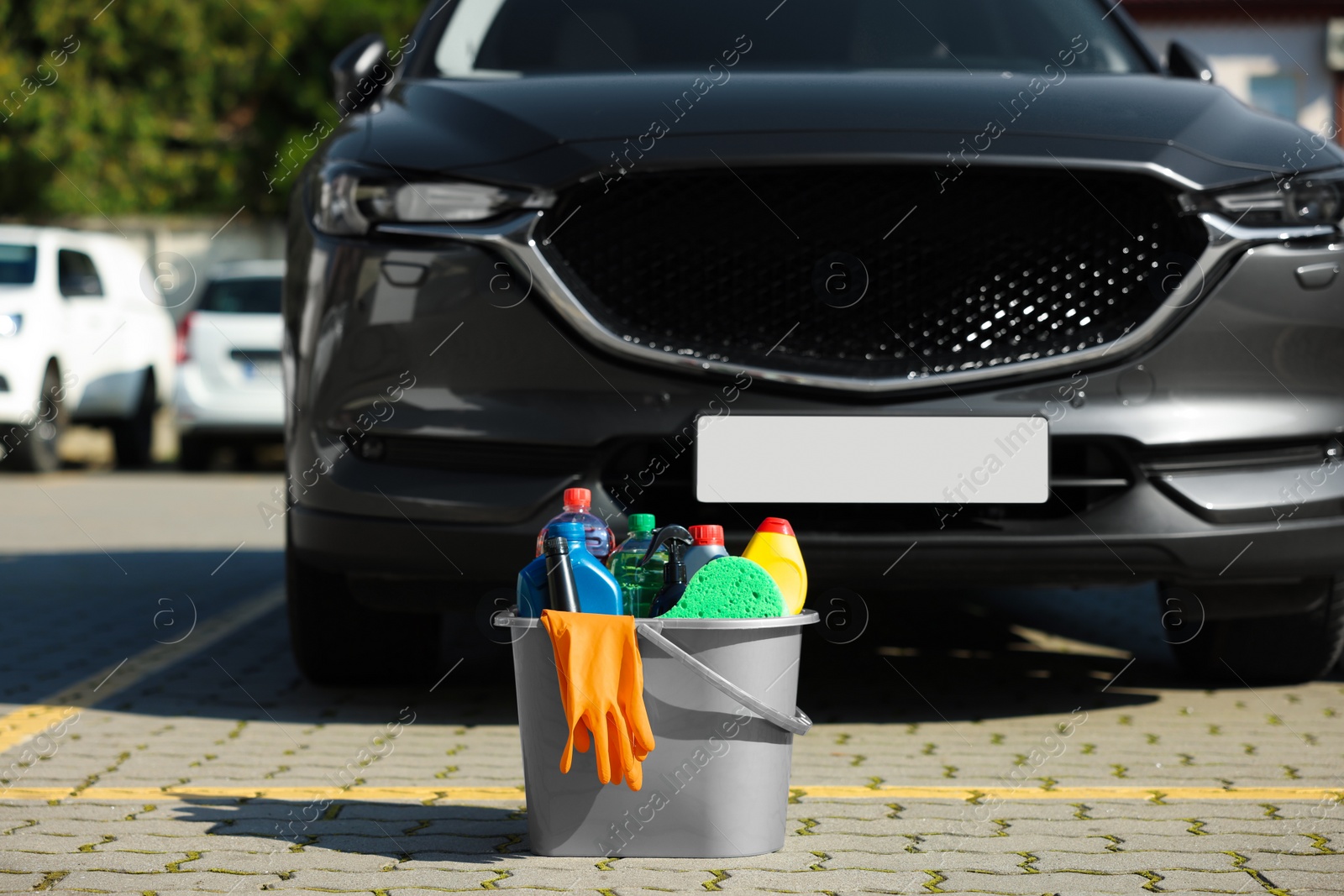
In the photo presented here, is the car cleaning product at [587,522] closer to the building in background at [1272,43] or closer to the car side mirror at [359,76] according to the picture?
the car side mirror at [359,76]

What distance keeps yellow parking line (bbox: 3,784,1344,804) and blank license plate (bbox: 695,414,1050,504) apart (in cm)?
58

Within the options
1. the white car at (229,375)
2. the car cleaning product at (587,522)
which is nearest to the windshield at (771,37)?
the car cleaning product at (587,522)

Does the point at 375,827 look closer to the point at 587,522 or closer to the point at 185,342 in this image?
the point at 587,522

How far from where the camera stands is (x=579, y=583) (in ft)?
9.55

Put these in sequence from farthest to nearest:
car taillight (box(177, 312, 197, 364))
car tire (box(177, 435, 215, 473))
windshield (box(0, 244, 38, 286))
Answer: car tire (box(177, 435, 215, 473)) < car taillight (box(177, 312, 197, 364)) < windshield (box(0, 244, 38, 286))

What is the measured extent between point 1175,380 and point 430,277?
1.54m

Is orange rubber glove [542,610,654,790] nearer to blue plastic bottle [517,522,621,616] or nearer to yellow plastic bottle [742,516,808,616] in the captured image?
blue plastic bottle [517,522,621,616]

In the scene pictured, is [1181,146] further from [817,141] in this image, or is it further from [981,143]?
[817,141]

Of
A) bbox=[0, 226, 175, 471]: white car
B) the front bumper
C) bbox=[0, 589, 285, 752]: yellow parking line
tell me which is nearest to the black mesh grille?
the front bumper

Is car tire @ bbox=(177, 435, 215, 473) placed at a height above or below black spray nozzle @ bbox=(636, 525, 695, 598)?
above

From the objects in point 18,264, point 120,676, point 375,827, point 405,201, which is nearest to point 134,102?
point 18,264

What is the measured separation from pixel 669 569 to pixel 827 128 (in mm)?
1145

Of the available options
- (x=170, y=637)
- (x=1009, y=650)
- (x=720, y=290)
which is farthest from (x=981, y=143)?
(x=170, y=637)

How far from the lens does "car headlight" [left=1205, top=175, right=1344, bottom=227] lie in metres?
3.68
